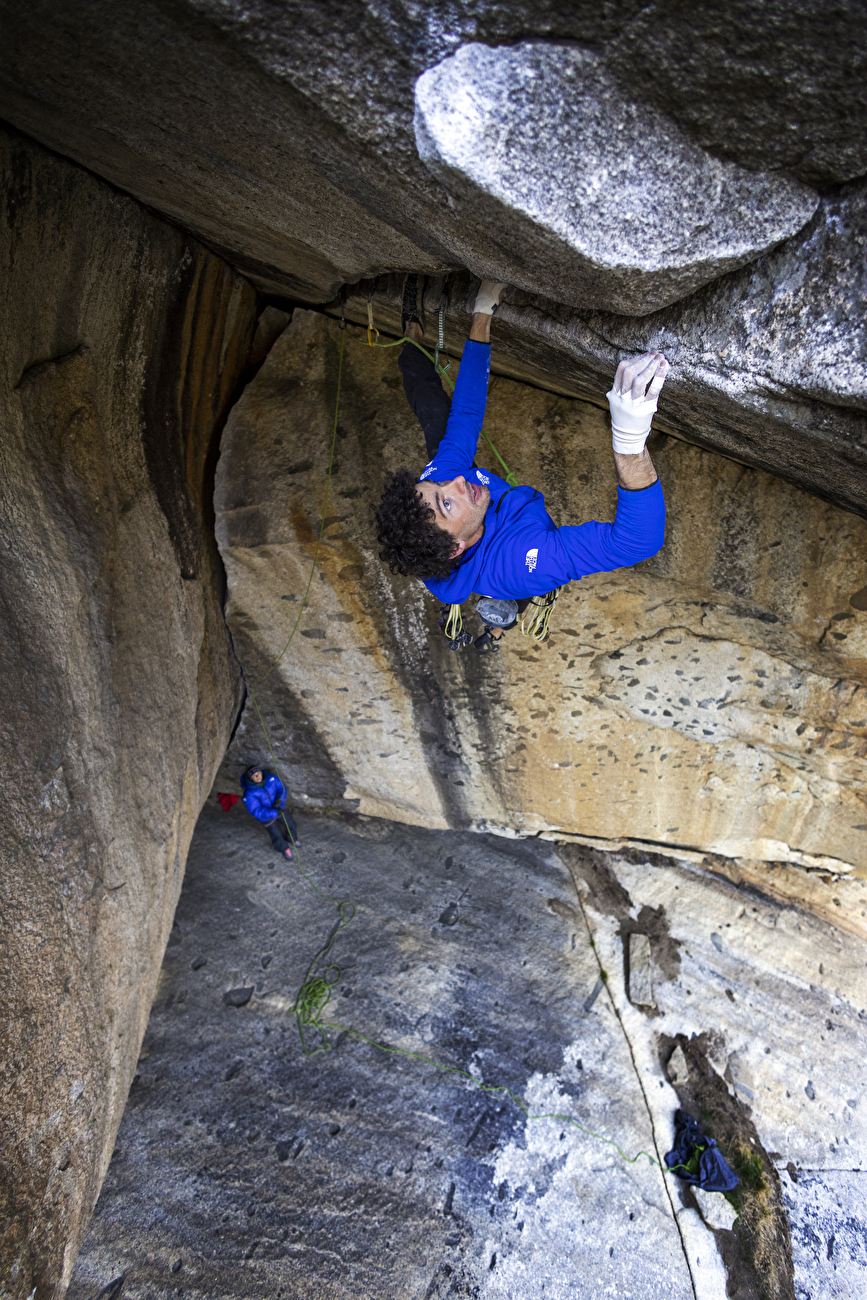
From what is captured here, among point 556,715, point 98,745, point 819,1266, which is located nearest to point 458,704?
point 556,715

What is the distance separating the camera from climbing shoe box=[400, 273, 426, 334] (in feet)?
6.98

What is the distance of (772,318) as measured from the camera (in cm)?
124

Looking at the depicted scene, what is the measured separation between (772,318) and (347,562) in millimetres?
2056

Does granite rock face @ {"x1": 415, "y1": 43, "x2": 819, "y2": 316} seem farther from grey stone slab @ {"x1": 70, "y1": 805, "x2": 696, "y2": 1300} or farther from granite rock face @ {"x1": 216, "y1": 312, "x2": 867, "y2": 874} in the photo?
grey stone slab @ {"x1": 70, "y1": 805, "x2": 696, "y2": 1300}

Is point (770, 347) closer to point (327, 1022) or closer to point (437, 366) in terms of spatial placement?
point (437, 366)

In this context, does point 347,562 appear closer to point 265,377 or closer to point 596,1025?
point 265,377

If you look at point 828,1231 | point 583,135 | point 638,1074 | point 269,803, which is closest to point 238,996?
point 269,803

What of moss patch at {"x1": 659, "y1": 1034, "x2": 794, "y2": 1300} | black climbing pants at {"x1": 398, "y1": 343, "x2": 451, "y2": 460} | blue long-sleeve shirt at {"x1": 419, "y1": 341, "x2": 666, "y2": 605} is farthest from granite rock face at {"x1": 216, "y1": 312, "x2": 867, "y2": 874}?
moss patch at {"x1": 659, "y1": 1034, "x2": 794, "y2": 1300}

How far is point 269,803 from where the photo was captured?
393cm

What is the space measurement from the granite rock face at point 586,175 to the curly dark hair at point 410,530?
0.72 meters

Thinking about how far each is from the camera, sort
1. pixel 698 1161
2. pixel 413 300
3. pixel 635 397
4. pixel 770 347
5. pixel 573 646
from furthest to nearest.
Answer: pixel 698 1161 → pixel 573 646 → pixel 413 300 → pixel 635 397 → pixel 770 347

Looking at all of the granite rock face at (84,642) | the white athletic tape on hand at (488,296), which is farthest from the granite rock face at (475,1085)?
the white athletic tape on hand at (488,296)

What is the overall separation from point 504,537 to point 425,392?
2.15 ft

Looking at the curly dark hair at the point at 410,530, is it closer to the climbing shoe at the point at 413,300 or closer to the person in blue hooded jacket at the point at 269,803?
the climbing shoe at the point at 413,300
